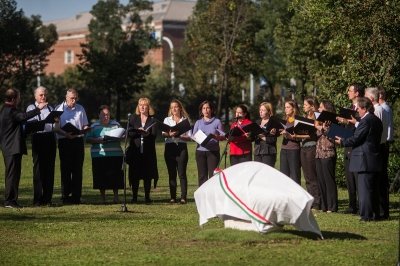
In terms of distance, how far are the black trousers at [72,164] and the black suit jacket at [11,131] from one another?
3.61ft

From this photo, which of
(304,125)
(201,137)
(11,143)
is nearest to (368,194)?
(304,125)

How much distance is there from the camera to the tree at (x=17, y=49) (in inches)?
2655

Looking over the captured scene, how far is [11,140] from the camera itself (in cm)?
1983

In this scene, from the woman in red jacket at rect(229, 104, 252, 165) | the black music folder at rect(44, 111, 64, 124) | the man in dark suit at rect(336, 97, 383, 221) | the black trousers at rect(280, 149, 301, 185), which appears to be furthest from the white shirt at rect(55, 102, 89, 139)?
the man in dark suit at rect(336, 97, 383, 221)

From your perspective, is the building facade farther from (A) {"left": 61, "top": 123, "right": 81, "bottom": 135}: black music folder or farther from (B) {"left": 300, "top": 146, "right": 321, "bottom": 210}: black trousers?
(B) {"left": 300, "top": 146, "right": 321, "bottom": 210}: black trousers

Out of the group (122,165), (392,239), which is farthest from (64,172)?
(392,239)

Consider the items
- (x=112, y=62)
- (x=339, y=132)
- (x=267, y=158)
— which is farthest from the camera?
(x=112, y=62)

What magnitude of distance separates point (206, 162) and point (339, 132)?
442 centimetres

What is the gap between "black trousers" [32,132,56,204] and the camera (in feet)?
66.8

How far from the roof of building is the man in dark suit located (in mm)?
107446

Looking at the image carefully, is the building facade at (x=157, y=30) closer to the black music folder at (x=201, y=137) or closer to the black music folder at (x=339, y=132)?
the black music folder at (x=201, y=137)

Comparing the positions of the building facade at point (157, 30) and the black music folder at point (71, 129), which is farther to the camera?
the building facade at point (157, 30)

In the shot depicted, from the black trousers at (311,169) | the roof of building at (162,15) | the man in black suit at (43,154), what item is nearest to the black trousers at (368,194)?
the black trousers at (311,169)

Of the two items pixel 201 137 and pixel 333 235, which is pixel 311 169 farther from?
pixel 333 235
